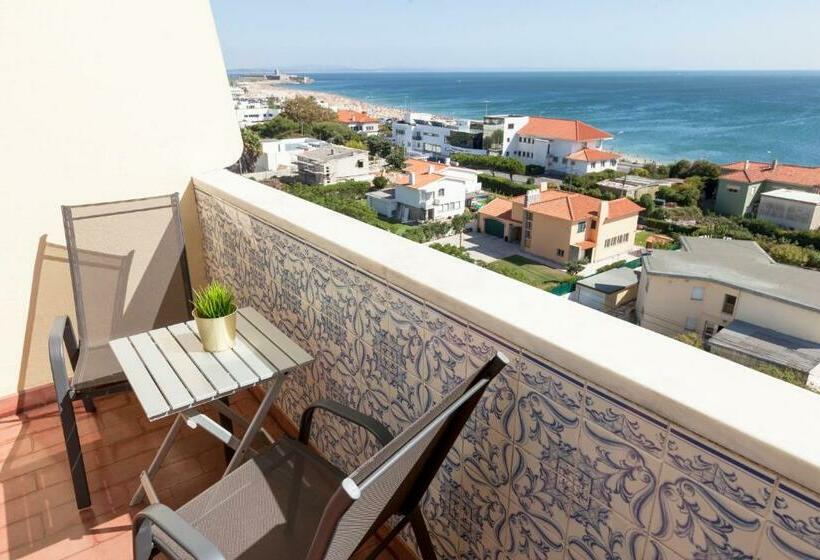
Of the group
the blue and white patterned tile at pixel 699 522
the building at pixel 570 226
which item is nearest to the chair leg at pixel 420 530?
the blue and white patterned tile at pixel 699 522

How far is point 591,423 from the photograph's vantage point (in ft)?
3.26

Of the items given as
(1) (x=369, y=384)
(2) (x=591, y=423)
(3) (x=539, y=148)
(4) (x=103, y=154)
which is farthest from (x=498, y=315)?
(3) (x=539, y=148)

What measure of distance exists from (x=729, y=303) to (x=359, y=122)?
173 feet

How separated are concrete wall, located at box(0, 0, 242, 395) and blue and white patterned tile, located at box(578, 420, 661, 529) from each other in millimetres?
2692

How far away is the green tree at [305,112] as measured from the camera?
52.9m

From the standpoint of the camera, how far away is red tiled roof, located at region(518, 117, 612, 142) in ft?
153

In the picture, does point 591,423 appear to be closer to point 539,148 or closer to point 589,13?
point 539,148

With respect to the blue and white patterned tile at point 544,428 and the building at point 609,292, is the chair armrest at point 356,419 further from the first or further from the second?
the building at point 609,292

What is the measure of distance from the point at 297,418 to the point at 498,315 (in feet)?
5.01

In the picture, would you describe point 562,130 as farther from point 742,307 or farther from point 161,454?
point 161,454

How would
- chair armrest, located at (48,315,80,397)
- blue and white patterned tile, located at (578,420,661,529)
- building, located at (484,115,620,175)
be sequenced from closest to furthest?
blue and white patterned tile, located at (578,420,661,529) < chair armrest, located at (48,315,80,397) < building, located at (484,115,620,175)

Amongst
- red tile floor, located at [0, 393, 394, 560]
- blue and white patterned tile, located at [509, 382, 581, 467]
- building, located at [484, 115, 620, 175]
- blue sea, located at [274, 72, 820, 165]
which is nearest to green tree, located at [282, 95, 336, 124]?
building, located at [484, 115, 620, 175]

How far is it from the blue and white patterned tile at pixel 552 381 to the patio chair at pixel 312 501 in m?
0.09

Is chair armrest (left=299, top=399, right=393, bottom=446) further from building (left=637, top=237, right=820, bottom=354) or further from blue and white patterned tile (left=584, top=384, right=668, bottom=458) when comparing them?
building (left=637, top=237, right=820, bottom=354)
